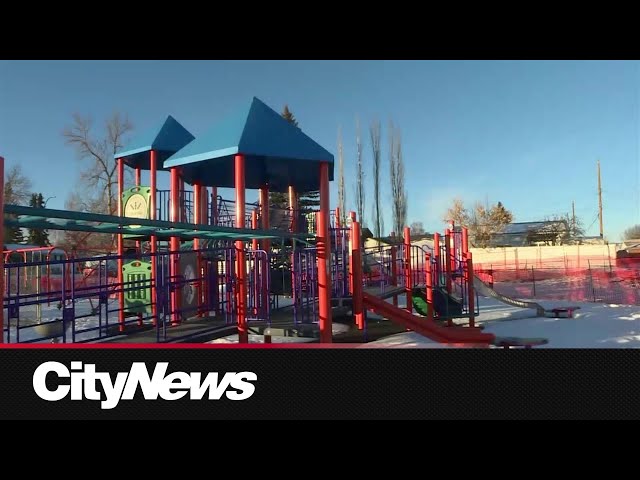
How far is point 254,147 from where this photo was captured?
714cm

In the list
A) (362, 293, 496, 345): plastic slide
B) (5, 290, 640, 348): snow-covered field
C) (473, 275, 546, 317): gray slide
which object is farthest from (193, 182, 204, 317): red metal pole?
(473, 275, 546, 317): gray slide

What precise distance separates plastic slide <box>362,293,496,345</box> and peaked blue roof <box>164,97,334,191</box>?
108 inches

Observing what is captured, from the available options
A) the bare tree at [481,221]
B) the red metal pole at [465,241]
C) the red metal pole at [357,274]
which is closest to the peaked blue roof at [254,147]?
the red metal pole at [357,274]

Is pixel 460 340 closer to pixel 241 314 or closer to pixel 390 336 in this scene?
pixel 390 336

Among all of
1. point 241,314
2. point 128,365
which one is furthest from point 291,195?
point 128,365

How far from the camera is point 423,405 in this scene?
121 inches

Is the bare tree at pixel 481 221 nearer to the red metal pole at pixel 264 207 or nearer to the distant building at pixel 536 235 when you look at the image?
the distant building at pixel 536 235

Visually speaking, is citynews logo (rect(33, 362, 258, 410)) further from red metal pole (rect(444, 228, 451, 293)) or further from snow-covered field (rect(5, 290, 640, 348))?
red metal pole (rect(444, 228, 451, 293))

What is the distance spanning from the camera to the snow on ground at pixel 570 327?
26.2 ft

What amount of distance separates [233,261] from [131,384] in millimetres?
4016

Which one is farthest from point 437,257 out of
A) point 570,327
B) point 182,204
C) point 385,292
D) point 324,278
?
point 182,204

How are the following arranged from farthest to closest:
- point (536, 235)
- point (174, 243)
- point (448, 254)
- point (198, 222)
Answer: point (536, 235) < point (448, 254) < point (198, 222) < point (174, 243)

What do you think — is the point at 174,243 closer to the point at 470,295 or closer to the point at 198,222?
the point at 198,222

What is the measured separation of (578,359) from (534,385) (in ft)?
1.24
